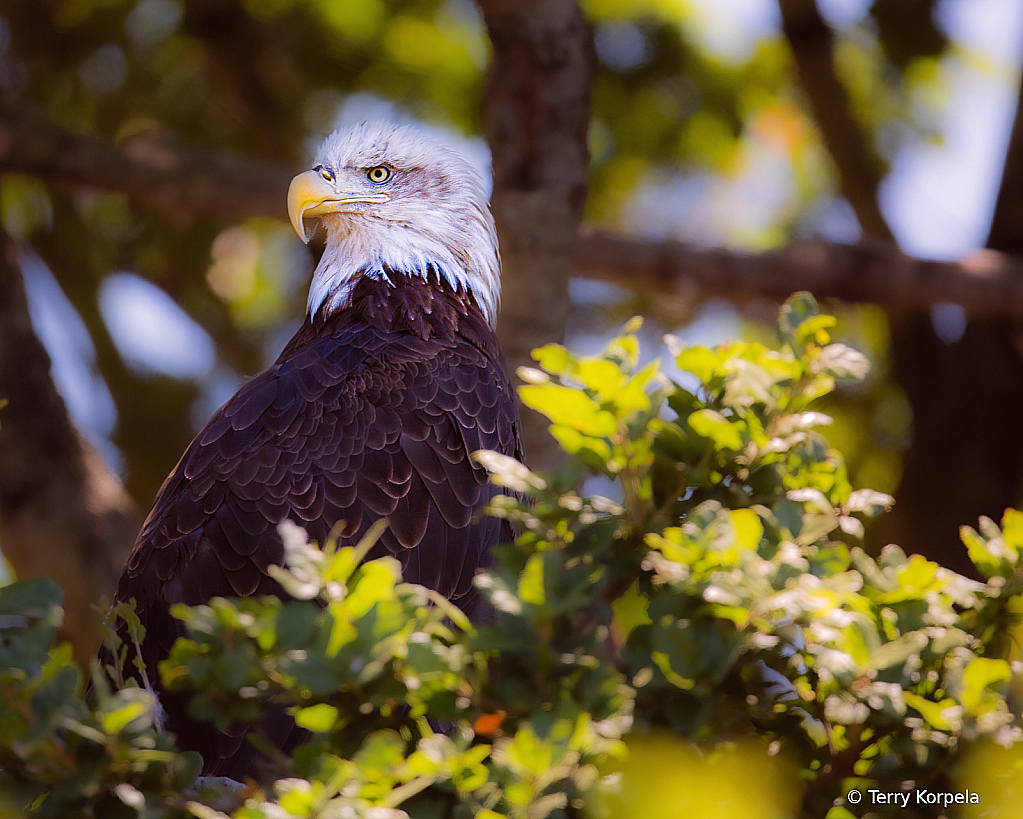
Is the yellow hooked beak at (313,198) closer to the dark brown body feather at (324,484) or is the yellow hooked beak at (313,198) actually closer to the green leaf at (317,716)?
the dark brown body feather at (324,484)

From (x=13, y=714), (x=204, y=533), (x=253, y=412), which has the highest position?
(x=253, y=412)

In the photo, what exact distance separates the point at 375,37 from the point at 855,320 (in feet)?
13.5

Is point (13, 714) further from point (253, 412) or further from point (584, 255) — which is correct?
point (584, 255)

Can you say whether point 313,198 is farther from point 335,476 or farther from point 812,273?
point 812,273

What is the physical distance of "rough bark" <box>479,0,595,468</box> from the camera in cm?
436

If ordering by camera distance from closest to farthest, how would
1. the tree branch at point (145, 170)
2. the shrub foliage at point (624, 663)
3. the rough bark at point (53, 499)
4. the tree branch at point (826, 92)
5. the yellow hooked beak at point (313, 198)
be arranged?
the shrub foliage at point (624, 663), the yellow hooked beak at point (313, 198), the rough bark at point (53, 499), the tree branch at point (145, 170), the tree branch at point (826, 92)

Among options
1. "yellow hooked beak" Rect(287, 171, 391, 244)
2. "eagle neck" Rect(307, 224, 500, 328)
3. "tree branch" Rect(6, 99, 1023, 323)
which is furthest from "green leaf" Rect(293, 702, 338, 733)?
"tree branch" Rect(6, 99, 1023, 323)

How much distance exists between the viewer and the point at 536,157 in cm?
439

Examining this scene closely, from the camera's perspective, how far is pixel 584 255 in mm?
5406

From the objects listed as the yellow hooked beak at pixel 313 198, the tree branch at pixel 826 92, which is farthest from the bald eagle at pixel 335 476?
the tree branch at pixel 826 92

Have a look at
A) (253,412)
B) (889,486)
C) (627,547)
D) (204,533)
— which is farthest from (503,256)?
(889,486)

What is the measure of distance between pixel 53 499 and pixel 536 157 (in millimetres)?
2814

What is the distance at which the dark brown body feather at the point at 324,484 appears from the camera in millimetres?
3109

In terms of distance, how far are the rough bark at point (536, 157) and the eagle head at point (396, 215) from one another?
12 centimetres
